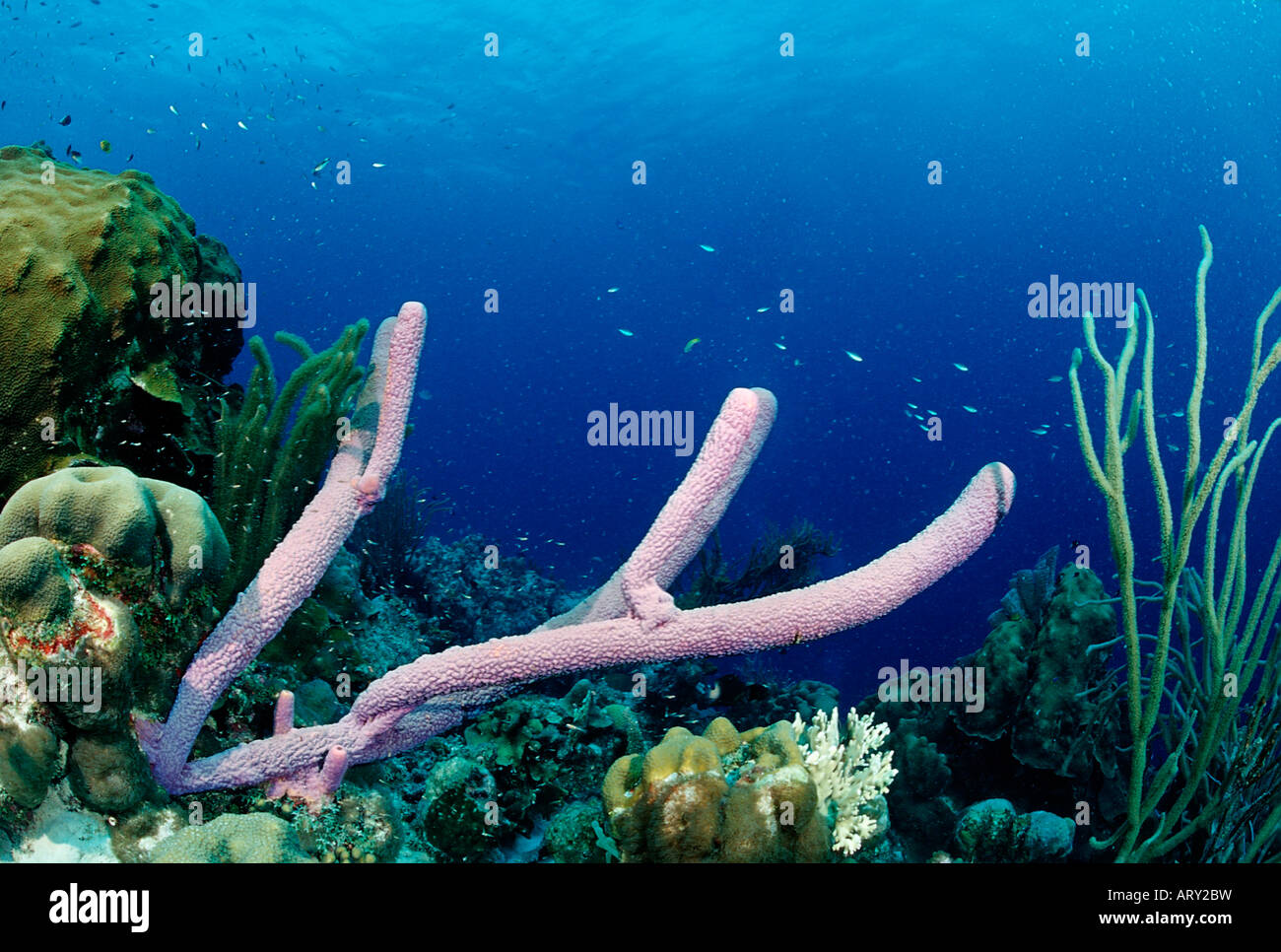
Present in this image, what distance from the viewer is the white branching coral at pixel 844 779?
10.2ft

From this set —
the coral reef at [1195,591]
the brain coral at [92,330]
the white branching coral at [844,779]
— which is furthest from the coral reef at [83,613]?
the coral reef at [1195,591]

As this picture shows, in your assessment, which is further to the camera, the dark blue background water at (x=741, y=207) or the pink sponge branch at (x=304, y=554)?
the dark blue background water at (x=741, y=207)

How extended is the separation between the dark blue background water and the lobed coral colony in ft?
27.6

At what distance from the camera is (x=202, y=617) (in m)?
2.92

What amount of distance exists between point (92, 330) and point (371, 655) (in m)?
2.76

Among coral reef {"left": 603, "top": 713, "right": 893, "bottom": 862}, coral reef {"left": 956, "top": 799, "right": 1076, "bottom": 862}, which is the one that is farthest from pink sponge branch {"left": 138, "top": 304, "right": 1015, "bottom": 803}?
coral reef {"left": 956, "top": 799, "right": 1076, "bottom": 862}

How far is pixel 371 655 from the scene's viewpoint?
17.2 ft

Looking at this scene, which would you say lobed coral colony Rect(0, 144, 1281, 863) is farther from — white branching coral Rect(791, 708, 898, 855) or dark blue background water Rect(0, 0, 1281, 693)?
dark blue background water Rect(0, 0, 1281, 693)

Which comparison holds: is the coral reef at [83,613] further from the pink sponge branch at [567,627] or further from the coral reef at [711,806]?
the coral reef at [711,806]

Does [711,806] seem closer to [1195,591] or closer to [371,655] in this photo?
[371,655]

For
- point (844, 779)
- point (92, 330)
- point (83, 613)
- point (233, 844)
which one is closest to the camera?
point (83, 613)

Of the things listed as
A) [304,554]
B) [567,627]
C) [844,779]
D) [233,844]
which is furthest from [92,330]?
[844,779]

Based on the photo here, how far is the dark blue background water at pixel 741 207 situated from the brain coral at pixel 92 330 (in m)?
8.14
